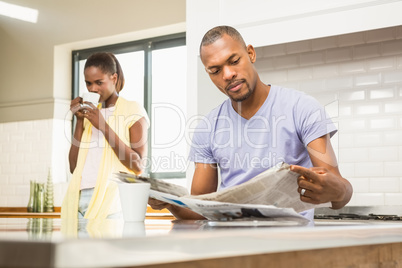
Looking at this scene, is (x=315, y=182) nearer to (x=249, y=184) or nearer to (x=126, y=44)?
(x=249, y=184)

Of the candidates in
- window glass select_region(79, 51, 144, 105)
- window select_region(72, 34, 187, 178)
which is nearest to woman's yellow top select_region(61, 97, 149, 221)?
window select_region(72, 34, 187, 178)

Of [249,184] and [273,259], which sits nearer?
[273,259]

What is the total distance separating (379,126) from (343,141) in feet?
0.65

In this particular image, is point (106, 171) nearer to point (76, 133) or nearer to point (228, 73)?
point (76, 133)

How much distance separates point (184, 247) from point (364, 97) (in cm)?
238

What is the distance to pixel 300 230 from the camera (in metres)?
0.70

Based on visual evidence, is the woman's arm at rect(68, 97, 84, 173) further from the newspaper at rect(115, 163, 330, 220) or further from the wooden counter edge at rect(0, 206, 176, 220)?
the newspaper at rect(115, 163, 330, 220)

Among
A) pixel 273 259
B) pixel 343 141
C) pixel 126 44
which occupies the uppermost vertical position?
pixel 126 44

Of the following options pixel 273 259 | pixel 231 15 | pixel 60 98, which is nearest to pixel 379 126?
pixel 231 15

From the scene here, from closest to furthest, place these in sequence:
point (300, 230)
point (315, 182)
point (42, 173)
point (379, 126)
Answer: point (300, 230) < point (315, 182) < point (379, 126) < point (42, 173)

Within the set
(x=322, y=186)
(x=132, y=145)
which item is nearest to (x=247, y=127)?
(x=322, y=186)

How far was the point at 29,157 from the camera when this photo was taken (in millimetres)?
5262

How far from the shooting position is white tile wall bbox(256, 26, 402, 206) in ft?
8.73

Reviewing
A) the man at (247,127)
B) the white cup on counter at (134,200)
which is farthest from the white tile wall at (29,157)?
the white cup on counter at (134,200)
